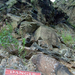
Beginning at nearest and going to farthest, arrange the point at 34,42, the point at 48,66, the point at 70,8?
1. the point at 48,66
2. the point at 34,42
3. the point at 70,8

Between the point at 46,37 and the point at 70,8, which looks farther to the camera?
the point at 70,8

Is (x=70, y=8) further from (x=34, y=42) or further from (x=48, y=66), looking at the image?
(x=48, y=66)

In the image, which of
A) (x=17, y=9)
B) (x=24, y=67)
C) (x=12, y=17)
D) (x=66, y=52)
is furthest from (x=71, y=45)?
(x=17, y=9)

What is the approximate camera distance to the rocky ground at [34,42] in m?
3.32

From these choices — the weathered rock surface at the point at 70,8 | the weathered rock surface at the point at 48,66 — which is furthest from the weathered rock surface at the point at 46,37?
the weathered rock surface at the point at 70,8

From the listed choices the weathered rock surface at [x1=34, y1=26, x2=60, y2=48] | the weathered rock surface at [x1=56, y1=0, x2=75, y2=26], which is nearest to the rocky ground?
the weathered rock surface at [x1=34, y1=26, x2=60, y2=48]

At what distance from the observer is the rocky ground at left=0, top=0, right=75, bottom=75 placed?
332 cm

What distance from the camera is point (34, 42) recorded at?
4.90 metres

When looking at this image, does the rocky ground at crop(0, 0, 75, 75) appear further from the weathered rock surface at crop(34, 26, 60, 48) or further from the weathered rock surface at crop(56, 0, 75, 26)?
the weathered rock surface at crop(56, 0, 75, 26)

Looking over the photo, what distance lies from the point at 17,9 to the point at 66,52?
536cm

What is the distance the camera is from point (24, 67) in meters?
3.16

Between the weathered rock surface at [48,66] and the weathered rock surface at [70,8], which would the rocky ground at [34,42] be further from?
the weathered rock surface at [70,8]

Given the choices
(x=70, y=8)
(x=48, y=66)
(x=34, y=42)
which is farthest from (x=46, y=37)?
(x=70, y=8)

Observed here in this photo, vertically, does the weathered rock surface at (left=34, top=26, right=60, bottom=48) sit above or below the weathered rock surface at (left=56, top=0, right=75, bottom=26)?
below
